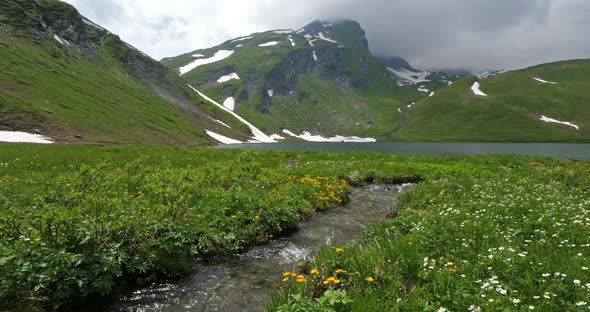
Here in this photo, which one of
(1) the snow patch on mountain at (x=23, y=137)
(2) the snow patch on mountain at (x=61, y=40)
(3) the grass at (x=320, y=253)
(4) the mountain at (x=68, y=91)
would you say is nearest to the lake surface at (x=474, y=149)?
(4) the mountain at (x=68, y=91)

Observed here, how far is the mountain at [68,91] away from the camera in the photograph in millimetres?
84312

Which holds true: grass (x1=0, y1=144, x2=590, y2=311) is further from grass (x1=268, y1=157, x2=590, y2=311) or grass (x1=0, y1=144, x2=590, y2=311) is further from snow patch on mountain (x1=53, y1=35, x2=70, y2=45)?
snow patch on mountain (x1=53, y1=35, x2=70, y2=45)

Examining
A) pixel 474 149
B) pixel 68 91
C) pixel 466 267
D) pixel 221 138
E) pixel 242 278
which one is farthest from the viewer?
pixel 221 138

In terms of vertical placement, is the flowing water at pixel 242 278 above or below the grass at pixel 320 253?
below

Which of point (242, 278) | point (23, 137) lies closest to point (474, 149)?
point (242, 278)

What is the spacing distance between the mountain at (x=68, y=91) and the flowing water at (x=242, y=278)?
8478cm

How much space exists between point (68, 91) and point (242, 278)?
453 ft

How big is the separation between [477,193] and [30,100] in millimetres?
118300

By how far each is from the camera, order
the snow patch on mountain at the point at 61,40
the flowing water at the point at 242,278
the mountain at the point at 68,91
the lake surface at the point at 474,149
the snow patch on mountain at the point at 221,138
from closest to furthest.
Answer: the flowing water at the point at 242,278
the lake surface at the point at 474,149
the mountain at the point at 68,91
the snow patch on mountain at the point at 61,40
the snow patch on mountain at the point at 221,138

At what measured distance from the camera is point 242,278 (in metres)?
8.62

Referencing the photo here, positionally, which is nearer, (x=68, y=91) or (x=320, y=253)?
(x=320, y=253)

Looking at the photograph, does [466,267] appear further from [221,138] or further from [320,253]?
[221,138]

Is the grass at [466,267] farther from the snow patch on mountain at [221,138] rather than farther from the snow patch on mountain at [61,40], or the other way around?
the snow patch on mountain at [61,40]

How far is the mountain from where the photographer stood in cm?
8431
